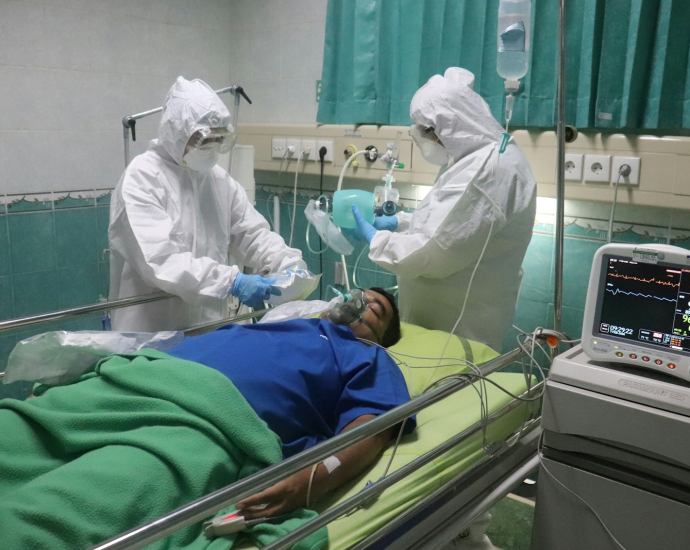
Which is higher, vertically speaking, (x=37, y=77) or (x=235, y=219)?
(x=37, y=77)

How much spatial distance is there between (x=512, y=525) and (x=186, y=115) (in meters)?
1.91

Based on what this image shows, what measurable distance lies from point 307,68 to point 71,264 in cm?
162

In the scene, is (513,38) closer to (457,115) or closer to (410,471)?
(457,115)

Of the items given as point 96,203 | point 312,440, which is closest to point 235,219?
point 96,203

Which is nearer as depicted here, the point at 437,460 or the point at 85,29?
the point at 437,460

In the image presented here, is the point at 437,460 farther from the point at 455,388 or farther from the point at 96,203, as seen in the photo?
the point at 96,203

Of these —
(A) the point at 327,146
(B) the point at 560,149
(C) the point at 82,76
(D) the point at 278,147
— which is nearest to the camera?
(B) the point at 560,149

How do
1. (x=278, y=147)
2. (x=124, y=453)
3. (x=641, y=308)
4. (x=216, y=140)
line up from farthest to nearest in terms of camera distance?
(x=278, y=147)
(x=216, y=140)
(x=641, y=308)
(x=124, y=453)

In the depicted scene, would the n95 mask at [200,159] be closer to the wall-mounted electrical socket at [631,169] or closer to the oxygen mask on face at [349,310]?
the oxygen mask on face at [349,310]

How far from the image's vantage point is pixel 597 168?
8.00 ft

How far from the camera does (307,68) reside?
359 centimetres

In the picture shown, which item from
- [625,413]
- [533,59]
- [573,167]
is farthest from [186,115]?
[625,413]

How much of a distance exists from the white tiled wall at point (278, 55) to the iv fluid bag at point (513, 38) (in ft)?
5.48

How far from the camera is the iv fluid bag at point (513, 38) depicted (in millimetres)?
1898
